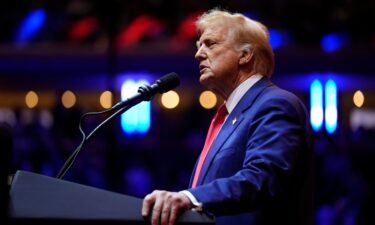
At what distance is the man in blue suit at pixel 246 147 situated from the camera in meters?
1.54

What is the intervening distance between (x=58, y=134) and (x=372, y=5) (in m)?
3.17

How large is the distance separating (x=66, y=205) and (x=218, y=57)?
2.62 ft

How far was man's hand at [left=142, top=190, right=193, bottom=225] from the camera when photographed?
1427 millimetres

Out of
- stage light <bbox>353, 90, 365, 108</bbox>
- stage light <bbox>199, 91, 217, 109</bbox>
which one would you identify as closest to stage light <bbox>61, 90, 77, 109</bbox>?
stage light <bbox>199, 91, 217, 109</bbox>

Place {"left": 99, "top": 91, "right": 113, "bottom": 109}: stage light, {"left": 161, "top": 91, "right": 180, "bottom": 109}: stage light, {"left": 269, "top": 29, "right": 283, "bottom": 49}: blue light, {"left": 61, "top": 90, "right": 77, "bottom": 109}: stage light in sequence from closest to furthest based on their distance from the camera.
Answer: {"left": 269, "top": 29, "right": 283, "bottom": 49}: blue light
{"left": 61, "top": 90, "right": 77, "bottom": 109}: stage light
{"left": 99, "top": 91, "right": 113, "bottom": 109}: stage light
{"left": 161, "top": 91, "right": 180, "bottom": 109}: stage light

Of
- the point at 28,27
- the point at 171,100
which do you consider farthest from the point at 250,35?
the point at 171,100

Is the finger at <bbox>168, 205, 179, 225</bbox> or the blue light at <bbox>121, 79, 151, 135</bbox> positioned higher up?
the blue light at <bbox>121, 79, 151, 135</bbox>

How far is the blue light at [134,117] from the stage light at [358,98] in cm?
241

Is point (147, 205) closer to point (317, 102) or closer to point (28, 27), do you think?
point (28, 27)

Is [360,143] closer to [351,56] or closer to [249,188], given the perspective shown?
[351,56]

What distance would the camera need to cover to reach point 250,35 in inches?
80.6

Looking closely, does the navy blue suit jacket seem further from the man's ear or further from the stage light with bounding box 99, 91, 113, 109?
the stage light with bounding box 99, 91, 113, 109

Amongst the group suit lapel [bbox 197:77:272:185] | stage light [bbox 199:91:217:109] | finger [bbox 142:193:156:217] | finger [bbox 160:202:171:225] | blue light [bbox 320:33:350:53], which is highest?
blue light [bbox 320:33:350:53]

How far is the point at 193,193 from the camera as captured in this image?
4.99 feet
